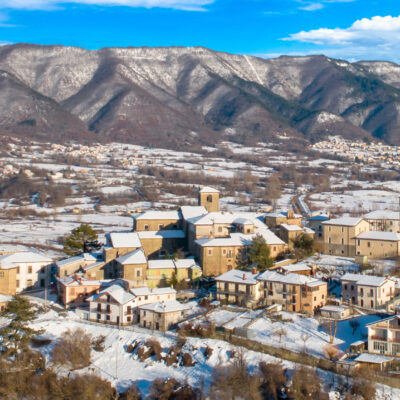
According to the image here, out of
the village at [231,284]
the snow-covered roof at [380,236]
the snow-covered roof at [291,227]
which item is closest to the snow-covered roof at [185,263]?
the village at [231,284]

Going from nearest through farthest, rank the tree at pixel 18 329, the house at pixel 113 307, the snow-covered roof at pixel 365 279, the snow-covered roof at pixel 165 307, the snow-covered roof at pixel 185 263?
the tree at pixel 18 329, the snow-covered roof at pixel 165 307, the house at pixel 113 307, the snow-covered roof at pixel 365 279, the snow-covered roof at pixel 185 263

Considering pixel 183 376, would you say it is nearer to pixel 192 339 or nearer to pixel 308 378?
pixel 192 339

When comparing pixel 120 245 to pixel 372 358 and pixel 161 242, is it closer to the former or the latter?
pixel 161 242

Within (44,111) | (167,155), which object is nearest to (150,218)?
(167,155)

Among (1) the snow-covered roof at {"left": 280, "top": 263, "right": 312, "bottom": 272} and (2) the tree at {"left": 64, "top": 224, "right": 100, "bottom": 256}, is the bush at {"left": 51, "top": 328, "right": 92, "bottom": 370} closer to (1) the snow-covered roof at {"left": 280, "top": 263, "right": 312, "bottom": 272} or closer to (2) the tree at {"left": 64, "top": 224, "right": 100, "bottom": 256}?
(1) the snow-covered roof at {"left": 280, "top": 263, "right": 312, "bottom": 272}

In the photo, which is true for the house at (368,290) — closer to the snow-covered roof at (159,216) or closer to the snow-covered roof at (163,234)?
the snow-covered roof at (163,234)

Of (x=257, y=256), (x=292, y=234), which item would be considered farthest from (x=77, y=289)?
(x=292, y=234)
